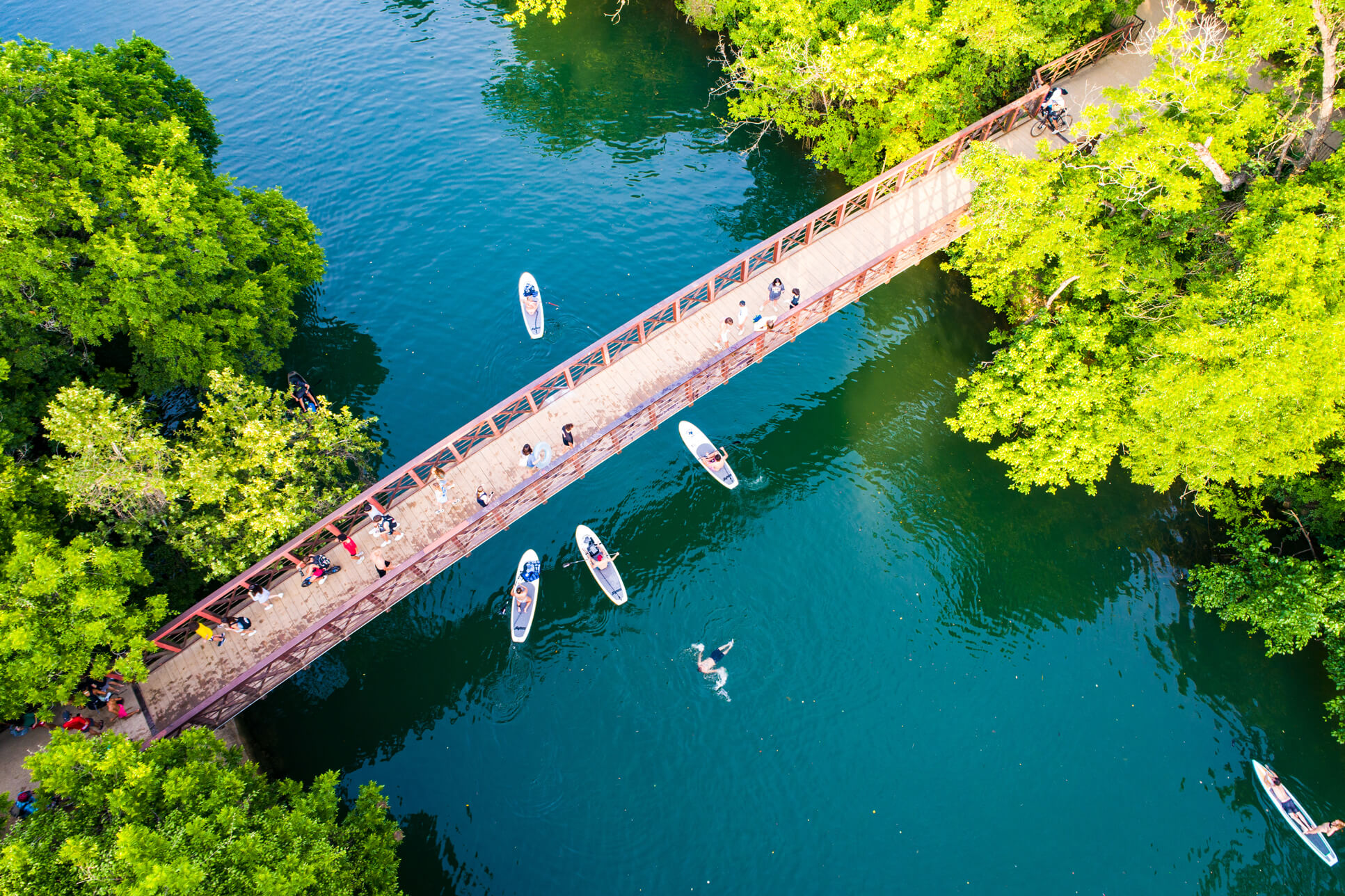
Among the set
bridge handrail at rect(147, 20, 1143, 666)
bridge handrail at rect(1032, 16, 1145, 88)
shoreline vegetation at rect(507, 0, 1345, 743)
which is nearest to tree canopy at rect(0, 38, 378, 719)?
bridge handrail at rect(147, 20, 1143, 666)

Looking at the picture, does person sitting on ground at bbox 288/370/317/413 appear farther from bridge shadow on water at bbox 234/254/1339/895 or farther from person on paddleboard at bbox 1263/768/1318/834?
person on paddleboard at bbox 1263/768/1318/834

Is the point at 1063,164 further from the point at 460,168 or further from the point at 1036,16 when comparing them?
the point at 460,168

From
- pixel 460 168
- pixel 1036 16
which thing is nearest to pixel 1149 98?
pixel 1036 16

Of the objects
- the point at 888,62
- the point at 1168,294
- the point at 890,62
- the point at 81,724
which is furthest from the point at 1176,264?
the point at 81,724

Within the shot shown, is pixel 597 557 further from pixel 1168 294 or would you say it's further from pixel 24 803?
pixel 1168 294

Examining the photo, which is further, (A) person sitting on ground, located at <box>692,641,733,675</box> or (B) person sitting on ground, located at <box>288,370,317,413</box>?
(B) person sitting on ground, located at <box>288,370,317,413</box>
